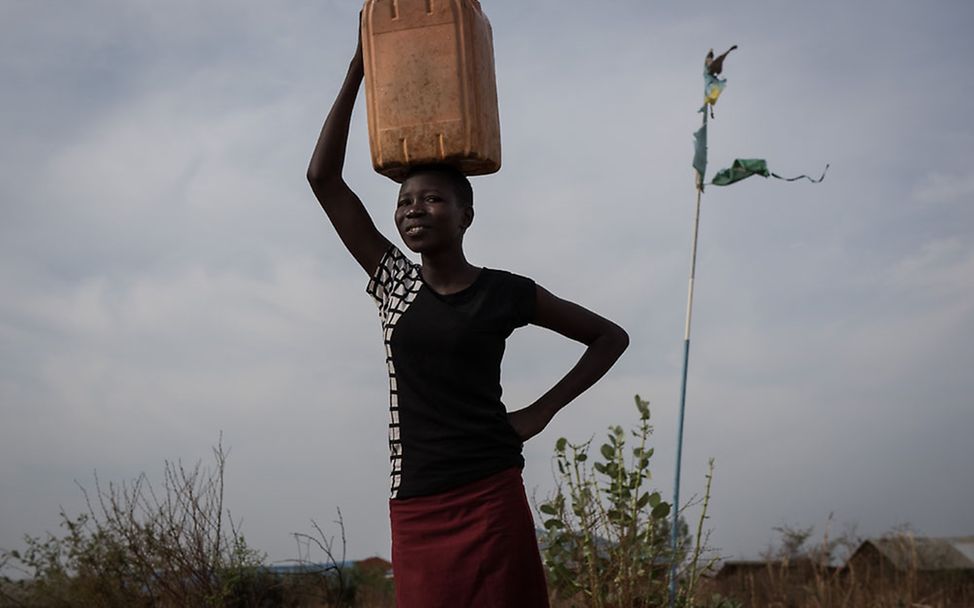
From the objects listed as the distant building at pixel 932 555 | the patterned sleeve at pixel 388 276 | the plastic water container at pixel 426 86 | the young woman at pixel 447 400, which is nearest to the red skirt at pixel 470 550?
the young woman at pixel 447 400

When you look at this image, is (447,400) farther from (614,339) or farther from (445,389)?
(614,339)

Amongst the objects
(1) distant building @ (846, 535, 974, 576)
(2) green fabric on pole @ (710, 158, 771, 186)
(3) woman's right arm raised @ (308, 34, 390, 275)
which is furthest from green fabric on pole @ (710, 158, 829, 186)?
(3) woman's right arm raised @ (308, 34, 390, 275)

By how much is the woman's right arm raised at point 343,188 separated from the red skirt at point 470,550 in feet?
2.64

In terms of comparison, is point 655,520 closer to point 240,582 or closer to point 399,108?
point 399,108

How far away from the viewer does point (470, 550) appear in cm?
282

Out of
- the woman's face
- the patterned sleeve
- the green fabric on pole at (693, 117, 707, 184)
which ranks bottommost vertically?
the patterned sleeve

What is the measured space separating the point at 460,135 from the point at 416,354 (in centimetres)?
66

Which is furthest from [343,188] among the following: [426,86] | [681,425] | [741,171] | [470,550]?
[741,171]

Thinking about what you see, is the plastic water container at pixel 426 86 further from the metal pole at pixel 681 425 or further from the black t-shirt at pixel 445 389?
the metal pole at pixel 681 425

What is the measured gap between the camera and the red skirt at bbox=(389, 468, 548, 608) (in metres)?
2.81

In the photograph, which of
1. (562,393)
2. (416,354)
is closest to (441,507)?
(416,354)

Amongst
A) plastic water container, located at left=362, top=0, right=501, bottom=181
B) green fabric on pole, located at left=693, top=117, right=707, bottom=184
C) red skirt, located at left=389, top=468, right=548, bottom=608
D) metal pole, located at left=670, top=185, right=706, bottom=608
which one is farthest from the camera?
green fabric on pole, located at left=693, top=117, right=707, bottom=184

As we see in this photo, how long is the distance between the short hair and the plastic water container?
0.02m

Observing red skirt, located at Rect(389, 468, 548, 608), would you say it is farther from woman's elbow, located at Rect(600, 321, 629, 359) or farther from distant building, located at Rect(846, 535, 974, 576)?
distant building, located at Rect(846, 535, 974, 576)
